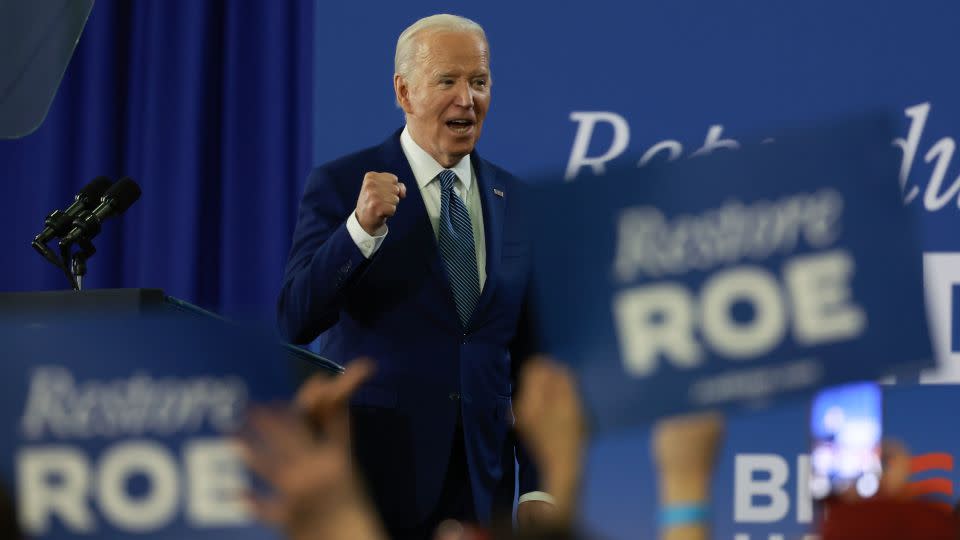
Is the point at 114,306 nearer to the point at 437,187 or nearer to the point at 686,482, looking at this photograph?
the point at 437,187

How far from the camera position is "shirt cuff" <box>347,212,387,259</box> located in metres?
2.27

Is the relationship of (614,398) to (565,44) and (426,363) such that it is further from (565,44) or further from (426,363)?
(565,44)

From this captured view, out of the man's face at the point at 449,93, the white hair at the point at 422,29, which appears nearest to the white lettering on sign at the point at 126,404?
the man's face at the point at 449,93

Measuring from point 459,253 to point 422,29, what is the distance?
45 centimetres

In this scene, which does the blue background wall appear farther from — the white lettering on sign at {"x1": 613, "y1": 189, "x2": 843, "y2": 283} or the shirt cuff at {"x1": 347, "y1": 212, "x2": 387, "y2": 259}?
the white lettering on sign at {"x1": 613, "y1": 189, "x2": 843, "y2": 283}

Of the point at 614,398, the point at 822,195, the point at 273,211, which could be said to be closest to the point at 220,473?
the point at 614,398

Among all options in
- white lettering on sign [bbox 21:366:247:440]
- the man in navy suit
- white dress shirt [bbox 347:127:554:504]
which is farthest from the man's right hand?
white lettering on sign [bbox 21:366:247:440]

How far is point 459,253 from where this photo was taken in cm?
251

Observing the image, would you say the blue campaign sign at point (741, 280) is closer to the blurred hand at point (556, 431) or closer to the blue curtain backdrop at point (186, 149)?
the blurred hand at point (556, 431)

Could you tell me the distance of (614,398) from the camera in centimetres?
118

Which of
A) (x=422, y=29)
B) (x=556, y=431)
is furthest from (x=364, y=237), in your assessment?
(x=556, y=431)

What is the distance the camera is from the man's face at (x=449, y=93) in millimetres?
2602

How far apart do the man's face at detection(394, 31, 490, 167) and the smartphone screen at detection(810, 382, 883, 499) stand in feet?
4.08

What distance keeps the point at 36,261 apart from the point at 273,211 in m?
0.80
